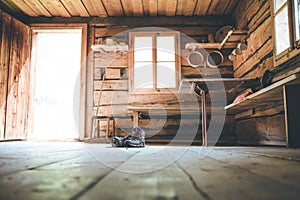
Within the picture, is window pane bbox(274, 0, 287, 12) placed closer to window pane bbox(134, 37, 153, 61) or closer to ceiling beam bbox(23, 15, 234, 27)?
ceiling beam bbox(23, 15, 234, 27)

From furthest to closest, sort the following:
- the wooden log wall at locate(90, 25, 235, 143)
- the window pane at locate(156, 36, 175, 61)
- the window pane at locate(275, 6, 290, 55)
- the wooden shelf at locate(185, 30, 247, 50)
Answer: the window pane at locate(156, 36, 175, 61) < the wooden log wall at locate(90, 25, 235, 143) < the wooden shelf at locate(185, 30, 247, 50) < the window pane at locate(275, 6, 290, 55)

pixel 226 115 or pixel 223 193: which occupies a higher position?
pixel 226 115

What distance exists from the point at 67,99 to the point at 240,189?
238 inches

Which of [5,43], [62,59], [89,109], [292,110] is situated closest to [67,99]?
[62,59]

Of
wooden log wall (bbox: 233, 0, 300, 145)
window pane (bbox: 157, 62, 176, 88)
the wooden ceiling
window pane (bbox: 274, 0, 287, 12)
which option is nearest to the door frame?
the wooden ceiling

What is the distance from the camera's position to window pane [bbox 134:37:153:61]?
16.1ft

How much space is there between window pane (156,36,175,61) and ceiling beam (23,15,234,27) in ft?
0.89

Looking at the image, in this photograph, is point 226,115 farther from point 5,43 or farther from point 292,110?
point 5,43

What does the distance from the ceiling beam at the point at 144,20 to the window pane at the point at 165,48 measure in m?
0.27

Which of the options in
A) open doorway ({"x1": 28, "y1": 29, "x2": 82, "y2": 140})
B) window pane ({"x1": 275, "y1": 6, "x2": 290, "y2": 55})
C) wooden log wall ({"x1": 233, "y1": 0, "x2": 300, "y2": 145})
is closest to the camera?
window pane ({"x1": 275, "y1": 6, "x2": 290, "y2": 55})

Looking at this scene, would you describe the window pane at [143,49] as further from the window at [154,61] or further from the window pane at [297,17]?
the window pane at [297,17]

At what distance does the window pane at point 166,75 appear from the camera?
4.81 meters

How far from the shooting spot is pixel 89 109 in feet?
16.0

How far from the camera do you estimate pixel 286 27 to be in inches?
106
